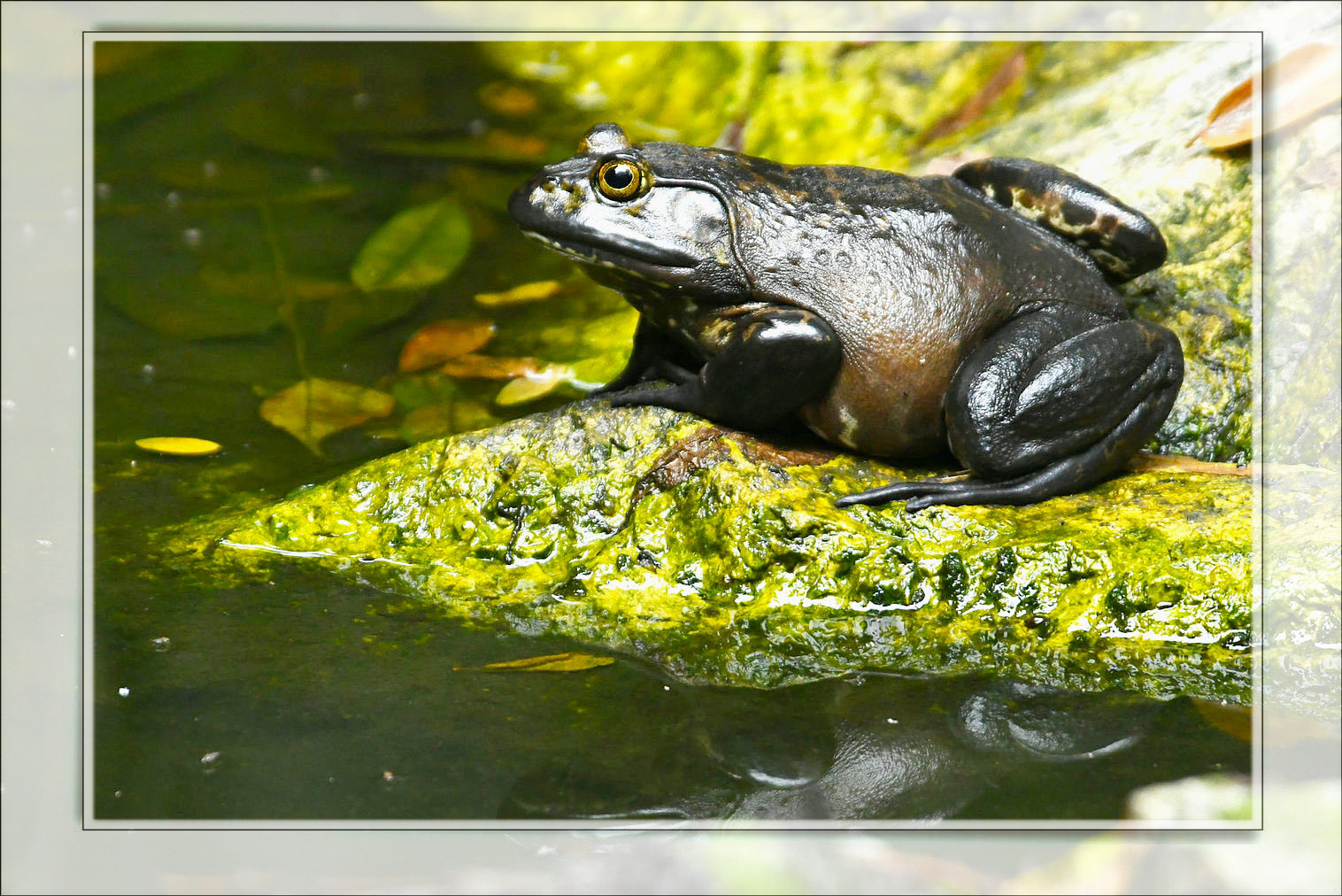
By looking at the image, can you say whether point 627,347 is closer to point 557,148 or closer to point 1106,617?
point 557,148

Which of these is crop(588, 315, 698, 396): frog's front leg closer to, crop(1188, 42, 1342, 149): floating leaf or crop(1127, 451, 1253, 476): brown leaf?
crop(1127, 451, 1253, 476): brown leaf

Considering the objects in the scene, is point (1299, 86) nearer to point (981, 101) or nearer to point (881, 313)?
point (981, 101)

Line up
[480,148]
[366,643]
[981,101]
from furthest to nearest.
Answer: [480,148], [981,101], [366,643]

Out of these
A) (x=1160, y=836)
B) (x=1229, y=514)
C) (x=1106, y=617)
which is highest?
(x=1229, y=514)

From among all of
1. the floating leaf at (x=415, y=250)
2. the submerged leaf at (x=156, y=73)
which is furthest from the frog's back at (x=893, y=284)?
the submerged leaf at (x=156, y=73)

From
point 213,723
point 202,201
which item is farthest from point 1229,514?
point 202,201

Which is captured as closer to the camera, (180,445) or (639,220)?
(639,220)

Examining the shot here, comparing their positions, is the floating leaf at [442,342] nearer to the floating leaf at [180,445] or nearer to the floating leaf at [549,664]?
the floating leaf at [180,445]

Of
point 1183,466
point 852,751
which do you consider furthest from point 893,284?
point 852,751
